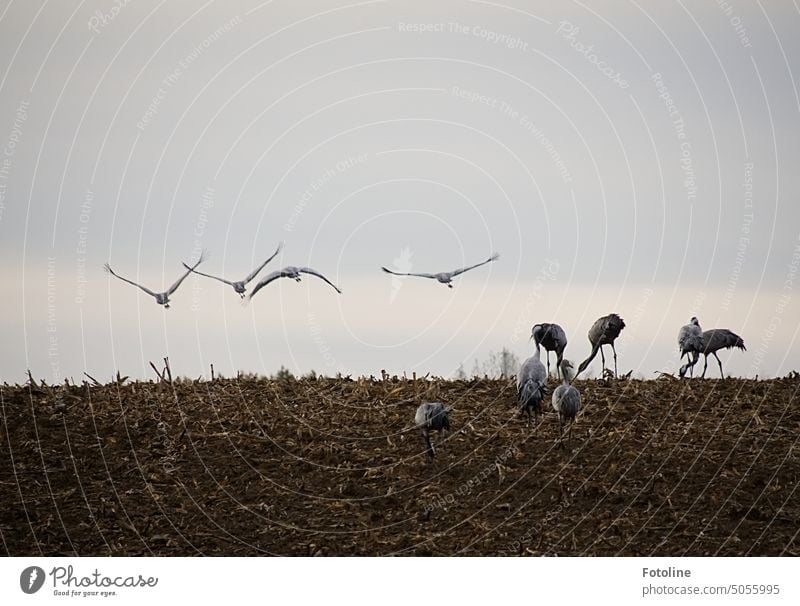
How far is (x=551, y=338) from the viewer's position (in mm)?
17281

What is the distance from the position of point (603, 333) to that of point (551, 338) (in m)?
1.31

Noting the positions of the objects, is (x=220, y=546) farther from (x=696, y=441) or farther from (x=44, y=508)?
(x=696, y=441)

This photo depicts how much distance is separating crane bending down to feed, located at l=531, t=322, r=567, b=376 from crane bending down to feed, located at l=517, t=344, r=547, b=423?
1313 millimetres

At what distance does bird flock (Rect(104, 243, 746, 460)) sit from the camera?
578 inches

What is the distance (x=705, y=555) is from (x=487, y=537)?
250cm

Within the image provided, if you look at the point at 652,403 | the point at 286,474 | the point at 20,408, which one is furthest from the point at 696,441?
the point at 20,408

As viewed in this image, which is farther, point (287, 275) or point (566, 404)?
point (287, 275)

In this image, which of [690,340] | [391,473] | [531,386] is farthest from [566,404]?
[690,340]

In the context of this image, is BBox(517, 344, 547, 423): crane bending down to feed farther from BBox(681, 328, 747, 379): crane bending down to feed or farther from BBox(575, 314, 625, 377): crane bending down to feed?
BBox(681, 328, 747, 379): crane bending down to feed

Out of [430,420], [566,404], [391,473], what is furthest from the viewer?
[566,404]
